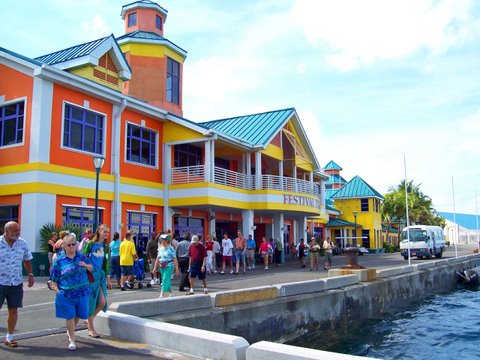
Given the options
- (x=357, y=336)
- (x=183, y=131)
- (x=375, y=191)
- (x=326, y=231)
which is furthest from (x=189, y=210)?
(x=375, y=191)

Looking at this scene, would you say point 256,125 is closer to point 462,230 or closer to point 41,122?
point 41,122

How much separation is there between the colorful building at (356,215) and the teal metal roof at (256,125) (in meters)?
20.4

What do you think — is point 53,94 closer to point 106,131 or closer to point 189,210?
point 106,131

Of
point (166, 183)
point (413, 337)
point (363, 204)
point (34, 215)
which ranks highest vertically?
point (363, 204)

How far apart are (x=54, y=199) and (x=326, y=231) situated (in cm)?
3569

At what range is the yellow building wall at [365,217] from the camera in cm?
5125

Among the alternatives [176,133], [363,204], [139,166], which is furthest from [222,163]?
[363,204]

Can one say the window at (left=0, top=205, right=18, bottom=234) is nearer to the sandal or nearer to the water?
the water

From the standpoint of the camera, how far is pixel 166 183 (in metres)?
24.2

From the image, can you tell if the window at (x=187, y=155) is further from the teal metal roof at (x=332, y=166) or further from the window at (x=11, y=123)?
the teal metal roof at (x=332, y=166)

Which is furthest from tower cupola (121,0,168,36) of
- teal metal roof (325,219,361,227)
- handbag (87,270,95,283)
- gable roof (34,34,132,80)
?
teal metal roof (325,219,361,227)

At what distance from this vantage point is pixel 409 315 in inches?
706

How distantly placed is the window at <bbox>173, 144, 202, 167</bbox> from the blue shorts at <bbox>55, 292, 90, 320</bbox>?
722 inches

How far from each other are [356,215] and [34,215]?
38.7 meters
